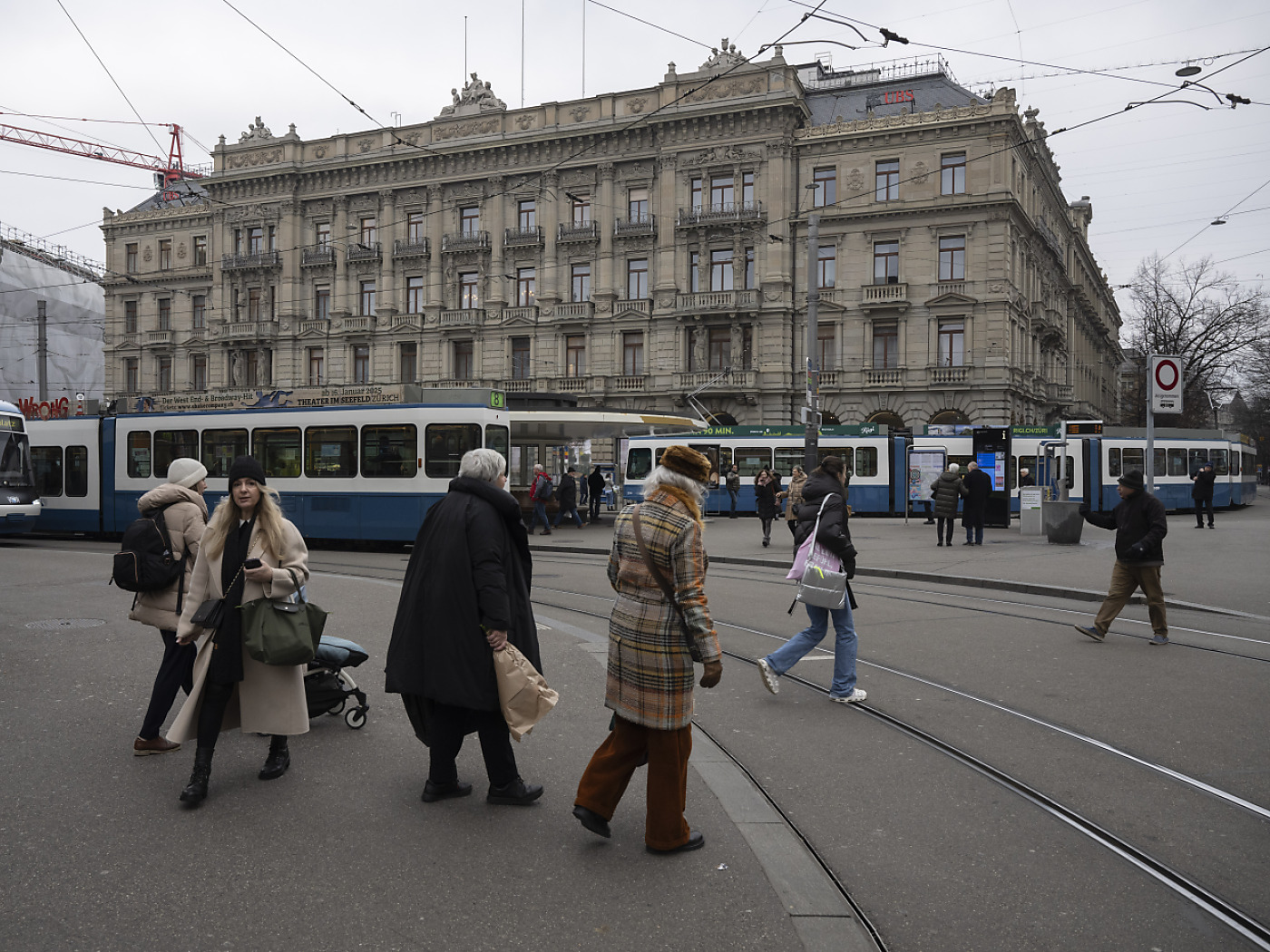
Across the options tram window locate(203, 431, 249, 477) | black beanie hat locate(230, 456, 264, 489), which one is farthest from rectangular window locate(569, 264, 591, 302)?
black beanie hat locate(230, 456, 264, 489)

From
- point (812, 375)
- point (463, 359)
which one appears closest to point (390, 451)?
point (812, 375)

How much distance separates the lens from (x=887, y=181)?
129 feet

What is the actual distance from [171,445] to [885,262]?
97.7 ft

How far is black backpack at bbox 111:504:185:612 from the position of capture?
16.7ft

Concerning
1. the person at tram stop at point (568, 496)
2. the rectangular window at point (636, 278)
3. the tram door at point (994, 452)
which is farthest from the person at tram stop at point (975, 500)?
the rectangular window at point (636, 278)

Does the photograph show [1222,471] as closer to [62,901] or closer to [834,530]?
[834,530]

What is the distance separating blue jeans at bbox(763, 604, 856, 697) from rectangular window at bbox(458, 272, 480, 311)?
136 feet

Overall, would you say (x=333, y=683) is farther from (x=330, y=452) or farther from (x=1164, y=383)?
(x=330, y=452)

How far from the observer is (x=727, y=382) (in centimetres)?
4047

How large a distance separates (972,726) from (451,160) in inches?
1750

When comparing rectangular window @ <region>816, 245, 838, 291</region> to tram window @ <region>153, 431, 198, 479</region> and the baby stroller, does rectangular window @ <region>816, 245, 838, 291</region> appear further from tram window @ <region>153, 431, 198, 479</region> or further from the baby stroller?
the baby stroller

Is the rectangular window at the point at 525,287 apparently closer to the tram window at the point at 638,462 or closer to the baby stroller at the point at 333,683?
the tram window at the point at 638,462

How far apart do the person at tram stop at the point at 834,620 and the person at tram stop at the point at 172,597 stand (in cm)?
373

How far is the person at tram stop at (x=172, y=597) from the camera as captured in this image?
5090 mm
